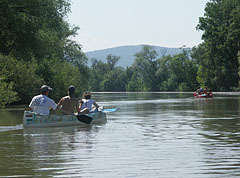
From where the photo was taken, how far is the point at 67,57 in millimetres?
85125

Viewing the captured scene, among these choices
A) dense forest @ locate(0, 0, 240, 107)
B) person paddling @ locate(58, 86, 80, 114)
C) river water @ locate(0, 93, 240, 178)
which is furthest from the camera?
dense forest @ locate(0, 0, 240, 107)

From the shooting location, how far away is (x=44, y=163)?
11.6m

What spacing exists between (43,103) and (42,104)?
0.09 m

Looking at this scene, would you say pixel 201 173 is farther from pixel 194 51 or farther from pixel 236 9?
pixel 194 51

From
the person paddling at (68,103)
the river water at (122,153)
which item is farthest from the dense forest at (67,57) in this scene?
the river water at (122,153)

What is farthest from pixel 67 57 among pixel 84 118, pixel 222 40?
pixel 84 118

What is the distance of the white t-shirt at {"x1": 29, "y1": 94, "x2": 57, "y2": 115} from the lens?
20906 mm

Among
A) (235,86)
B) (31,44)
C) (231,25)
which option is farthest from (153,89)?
(31,44)

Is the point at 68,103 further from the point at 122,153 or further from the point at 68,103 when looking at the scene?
the point at 122,153

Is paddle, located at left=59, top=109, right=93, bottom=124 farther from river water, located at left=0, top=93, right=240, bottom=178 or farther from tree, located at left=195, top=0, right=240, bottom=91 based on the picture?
tree, located at left=195, top=0, right=240, bottom=91

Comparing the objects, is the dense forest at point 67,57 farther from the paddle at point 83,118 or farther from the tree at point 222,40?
the paddle at point 83,118

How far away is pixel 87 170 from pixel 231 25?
278 ft

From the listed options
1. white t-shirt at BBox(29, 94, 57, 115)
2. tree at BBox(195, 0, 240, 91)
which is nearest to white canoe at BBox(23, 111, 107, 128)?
white t-shirt at BBox(29, 94, 57, 115)

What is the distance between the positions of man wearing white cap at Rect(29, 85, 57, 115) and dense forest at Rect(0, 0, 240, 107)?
9089 millimetres
